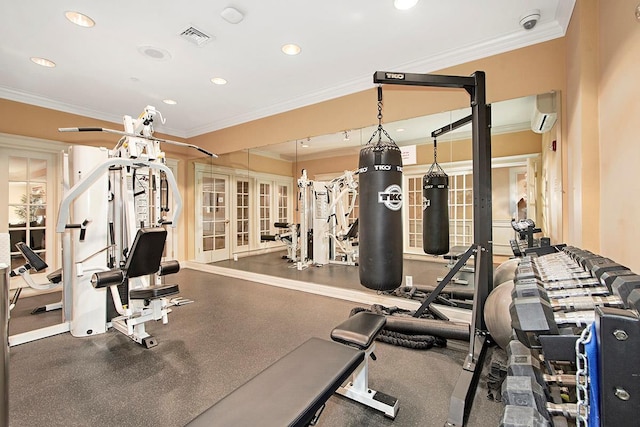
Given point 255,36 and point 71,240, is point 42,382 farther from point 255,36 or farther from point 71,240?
point 255,36

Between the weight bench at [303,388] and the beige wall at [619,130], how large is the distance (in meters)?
1.46

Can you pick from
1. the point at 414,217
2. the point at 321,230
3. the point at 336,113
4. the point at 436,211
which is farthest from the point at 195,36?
the point at 321,230

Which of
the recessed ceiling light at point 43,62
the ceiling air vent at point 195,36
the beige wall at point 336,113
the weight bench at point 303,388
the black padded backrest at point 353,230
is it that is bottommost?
the weight bench at point 303,388

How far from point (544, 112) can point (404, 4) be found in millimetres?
1593

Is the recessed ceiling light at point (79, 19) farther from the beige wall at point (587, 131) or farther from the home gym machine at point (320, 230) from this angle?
the beige wall at point (587, 131)

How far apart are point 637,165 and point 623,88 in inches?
18.7

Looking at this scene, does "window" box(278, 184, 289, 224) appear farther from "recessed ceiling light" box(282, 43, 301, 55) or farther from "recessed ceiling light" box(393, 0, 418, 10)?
"recessed ceiling light" box(393, 0, 418, 10)

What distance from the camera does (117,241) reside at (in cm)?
297

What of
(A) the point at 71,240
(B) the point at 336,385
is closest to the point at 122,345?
(A) the point at 71,240

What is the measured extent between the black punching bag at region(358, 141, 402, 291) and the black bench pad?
0.64m

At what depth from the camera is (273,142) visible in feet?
15.1

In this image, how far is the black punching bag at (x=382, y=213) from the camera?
194cm

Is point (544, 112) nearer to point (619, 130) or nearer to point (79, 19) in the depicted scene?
point (619, 130)

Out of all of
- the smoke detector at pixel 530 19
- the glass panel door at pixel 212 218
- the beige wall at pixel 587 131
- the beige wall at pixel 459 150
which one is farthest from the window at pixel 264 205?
the beige wall at pixel 587 131
